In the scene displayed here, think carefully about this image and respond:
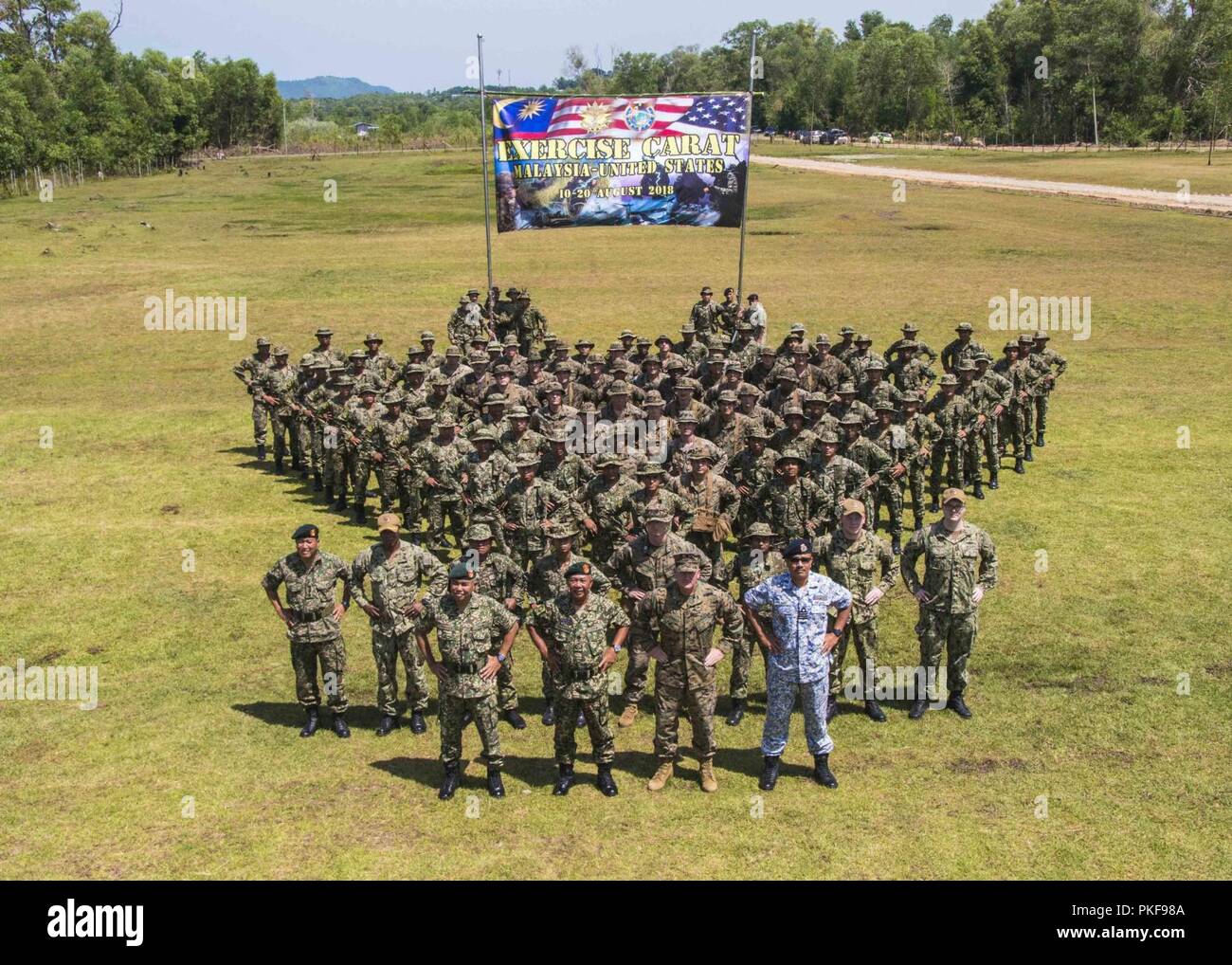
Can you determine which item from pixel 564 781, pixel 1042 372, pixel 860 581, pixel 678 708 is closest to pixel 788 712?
pixel 678 708

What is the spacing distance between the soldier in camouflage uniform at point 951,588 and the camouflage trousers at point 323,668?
19.0 feet

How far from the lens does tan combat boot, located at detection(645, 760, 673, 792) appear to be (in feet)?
31.0

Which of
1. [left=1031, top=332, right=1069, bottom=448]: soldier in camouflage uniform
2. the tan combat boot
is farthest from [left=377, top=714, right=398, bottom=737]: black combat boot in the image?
[left=1031, top=332, right=1069, bottom=448]: soldier in camouflage uniform

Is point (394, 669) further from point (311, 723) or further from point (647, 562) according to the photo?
Answer: point (647, 562)

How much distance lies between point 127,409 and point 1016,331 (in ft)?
77.2

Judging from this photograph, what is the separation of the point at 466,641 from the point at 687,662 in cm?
198

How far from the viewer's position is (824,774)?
31.1ft

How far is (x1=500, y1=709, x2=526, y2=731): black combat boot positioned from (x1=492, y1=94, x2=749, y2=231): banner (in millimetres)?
11555

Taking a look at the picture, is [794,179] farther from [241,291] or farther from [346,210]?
[241,291]

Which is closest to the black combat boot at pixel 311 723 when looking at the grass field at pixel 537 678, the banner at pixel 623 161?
the grass field at pixel 537 678

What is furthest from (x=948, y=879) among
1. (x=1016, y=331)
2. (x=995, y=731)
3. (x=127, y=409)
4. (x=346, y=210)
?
(x=346, y=210)

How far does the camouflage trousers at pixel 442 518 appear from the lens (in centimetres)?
1448
